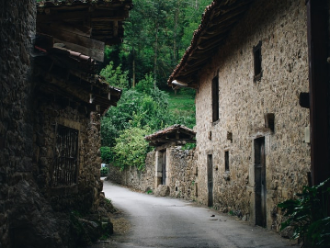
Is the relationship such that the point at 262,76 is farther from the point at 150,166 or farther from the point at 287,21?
the point at 150,166

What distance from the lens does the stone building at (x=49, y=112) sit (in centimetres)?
486

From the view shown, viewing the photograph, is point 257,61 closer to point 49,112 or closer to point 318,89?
point 318,89

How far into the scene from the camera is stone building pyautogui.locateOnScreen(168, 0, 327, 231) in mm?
6938

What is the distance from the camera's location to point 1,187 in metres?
4.54

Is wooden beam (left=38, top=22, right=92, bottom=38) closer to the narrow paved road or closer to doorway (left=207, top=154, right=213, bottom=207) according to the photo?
the narrow paved road

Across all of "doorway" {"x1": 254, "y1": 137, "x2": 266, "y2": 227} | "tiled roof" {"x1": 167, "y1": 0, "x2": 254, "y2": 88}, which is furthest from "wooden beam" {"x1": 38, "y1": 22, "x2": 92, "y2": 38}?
"doorway" {"x1": 254, "y1": 137, "x2": 266, "y2": 227}

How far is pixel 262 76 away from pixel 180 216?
172 inches

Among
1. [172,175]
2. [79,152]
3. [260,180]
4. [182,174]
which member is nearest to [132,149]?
[172,175]

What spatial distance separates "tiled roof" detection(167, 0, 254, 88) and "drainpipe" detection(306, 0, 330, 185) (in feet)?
8.72

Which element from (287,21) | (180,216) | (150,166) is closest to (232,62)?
(287,21)

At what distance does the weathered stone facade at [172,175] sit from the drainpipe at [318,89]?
9.48 metres

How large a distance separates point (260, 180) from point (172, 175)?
931 centimetres

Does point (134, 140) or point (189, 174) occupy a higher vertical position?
point (134, 140)

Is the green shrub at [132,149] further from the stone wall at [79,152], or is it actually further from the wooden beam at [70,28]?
the wooden beam at [70,28]
